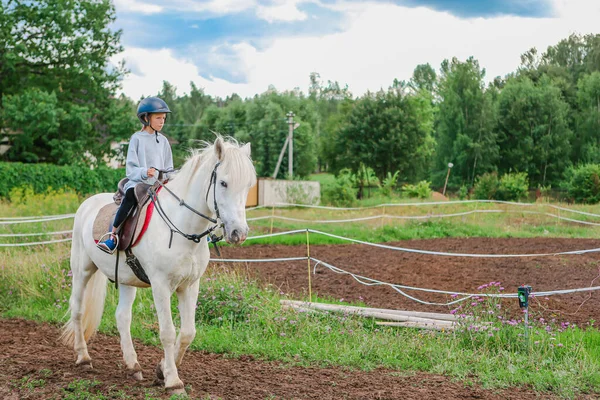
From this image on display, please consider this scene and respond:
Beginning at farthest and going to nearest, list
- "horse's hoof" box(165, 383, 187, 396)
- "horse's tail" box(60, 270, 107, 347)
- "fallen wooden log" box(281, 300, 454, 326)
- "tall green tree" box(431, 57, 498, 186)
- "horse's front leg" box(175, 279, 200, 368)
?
"tall green tree" box(431, 57, 498, 186) → "fallen wooden log" box(281, 300, 454, 326) → "horse's tail" box(60, 270, 107, 347) → "horse's front leg" box(175, 279, 200, 368) → "horse's hoof" box(165, 383, 187, 396)

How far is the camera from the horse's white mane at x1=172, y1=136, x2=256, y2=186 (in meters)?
4.52

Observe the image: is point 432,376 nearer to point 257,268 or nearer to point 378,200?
point 257,268

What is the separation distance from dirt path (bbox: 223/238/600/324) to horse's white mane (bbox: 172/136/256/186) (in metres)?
4.17

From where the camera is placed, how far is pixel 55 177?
27.1m

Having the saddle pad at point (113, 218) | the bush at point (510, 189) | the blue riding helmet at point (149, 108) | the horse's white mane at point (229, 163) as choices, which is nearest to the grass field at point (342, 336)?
the saddle pad at point (113, 218)

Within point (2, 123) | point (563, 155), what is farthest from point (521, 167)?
point (2, 123)

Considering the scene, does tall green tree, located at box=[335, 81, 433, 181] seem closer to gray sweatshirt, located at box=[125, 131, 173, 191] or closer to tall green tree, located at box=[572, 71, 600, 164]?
tall green tree, located at box=[572, 71, 600, 164]

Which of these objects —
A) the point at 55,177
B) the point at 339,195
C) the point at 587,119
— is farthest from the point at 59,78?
the point at 587,119

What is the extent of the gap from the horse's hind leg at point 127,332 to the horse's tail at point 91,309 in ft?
1.54

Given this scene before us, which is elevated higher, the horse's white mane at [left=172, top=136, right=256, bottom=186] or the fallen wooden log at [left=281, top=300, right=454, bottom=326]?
the horse's white mane at [left=172, top=136, right=256, bottom=186]

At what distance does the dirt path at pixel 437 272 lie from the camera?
871 cm

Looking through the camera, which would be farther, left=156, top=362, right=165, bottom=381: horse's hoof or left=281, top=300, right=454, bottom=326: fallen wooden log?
left=281, top=300, right=454, bottom=326: fallen wooden log

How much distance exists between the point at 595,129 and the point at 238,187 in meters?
43.8

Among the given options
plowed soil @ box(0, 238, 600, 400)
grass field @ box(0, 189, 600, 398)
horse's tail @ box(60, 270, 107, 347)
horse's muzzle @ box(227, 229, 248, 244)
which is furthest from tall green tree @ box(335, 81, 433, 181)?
horse's muzzle @ box(227, 229, 248, 244)
